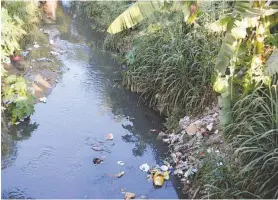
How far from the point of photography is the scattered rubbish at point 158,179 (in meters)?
3.82

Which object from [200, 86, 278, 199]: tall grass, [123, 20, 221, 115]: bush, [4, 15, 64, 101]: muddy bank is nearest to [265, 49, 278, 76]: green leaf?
[200, 86, 278, 199]: tall grass

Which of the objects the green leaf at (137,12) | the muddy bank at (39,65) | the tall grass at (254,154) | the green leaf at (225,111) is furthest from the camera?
the muddy bank at (39,65)

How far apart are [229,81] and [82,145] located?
2.10m

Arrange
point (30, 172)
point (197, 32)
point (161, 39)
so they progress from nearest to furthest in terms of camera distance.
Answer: point (30, 172)
point (197, 32)
point (161, 39)

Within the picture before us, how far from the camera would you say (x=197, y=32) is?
204 inches

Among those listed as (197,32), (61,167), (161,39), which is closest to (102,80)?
(161,39)

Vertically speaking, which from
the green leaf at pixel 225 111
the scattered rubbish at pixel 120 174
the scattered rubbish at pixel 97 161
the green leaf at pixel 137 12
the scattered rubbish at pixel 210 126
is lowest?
the scattered rubbish at pixel 120 174

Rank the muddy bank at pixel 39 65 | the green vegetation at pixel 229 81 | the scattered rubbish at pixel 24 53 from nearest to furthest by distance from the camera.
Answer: the green vegetation at pixel 229 81, the muddy bank at pixel 39 65, the scattered rubbish at pixel 24 53

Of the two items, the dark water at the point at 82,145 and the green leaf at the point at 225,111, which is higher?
the green leaf at the point at 225,111

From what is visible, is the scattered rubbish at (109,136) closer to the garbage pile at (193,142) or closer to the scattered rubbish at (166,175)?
the garbage pile at (193,142)

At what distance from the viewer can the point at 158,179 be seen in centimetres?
386

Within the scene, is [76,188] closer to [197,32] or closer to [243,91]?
[243,91]

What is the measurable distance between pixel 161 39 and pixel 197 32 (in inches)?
27.3

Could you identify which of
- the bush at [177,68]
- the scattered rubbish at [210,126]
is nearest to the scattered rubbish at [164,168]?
the scattered rubbish at [210,126]
